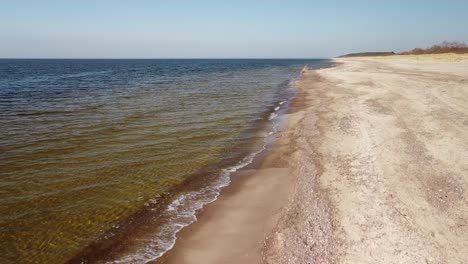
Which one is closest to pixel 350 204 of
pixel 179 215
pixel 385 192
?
pixel 385 192

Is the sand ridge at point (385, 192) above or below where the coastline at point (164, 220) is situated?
above

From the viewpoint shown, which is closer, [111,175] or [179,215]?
[179,215]

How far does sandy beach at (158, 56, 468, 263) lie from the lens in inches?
222

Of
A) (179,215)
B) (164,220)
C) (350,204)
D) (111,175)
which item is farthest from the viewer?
(111,175)

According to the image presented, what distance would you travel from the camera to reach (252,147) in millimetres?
13180

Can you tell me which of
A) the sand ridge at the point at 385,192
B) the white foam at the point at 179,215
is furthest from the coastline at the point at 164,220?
the sand ridge at the point at 385,192

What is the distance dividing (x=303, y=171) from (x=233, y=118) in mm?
9141

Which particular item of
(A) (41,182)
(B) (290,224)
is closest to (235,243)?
(B) (290,224)

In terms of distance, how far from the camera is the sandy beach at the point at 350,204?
18.5ft

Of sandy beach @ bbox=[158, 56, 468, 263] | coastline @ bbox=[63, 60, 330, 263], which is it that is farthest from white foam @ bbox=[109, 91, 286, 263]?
sandy beach @ bbox=[158, 56, 468, 263]

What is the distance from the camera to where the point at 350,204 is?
718cm

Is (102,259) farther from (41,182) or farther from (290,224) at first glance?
(41,182)

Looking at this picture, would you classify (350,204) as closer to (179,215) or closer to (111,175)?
(179,215)

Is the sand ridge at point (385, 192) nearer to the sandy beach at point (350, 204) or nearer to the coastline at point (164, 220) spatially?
the sandy beach at point (350, 204)
